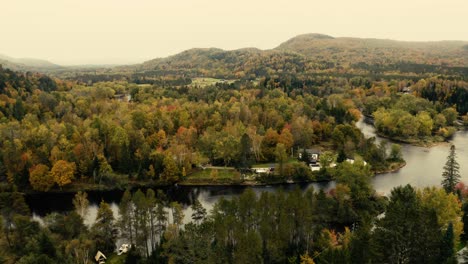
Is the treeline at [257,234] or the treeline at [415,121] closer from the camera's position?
the treeline at [257,234]

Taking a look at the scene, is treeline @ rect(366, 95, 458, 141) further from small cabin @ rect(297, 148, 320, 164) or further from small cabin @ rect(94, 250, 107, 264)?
small cabin @ rect(94, 250, 107, 264)

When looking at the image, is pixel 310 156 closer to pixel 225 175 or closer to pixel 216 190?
pixel 225 175

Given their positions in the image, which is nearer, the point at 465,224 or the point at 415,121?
the point at 465,224

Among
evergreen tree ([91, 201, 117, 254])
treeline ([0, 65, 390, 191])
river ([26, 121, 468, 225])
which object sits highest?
treeline ([0, 65, 390, 191])

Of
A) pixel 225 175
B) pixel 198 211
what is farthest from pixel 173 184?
pixel 198 211

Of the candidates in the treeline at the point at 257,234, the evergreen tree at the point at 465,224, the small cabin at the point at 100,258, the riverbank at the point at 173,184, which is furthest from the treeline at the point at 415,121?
the small cabin at the point at 100,258

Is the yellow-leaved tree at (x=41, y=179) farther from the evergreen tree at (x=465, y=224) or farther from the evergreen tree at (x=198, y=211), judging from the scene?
the evergreen tree at (x=465, y=224)

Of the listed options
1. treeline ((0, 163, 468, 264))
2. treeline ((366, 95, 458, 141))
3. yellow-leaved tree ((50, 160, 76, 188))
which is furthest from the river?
treeline ((366, 95, 458, 141))
